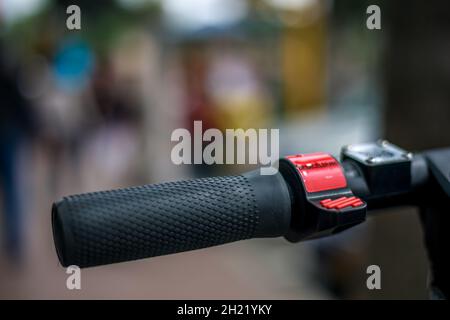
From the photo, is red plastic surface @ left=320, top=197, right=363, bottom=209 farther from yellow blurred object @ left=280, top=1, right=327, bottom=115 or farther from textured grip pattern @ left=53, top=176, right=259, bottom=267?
yellow blurred object @ left=280, top=1, right=327, bottom=115

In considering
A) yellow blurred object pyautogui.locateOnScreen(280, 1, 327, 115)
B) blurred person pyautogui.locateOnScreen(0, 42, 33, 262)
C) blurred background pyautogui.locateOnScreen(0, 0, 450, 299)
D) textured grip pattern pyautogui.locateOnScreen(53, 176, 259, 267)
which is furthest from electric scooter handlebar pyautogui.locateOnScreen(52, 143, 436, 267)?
yellow blurred object pyautogui.locateOnScreen(280, 1, 327, 115)

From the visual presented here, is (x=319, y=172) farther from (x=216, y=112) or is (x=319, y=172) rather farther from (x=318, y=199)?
(x=216, y=112)

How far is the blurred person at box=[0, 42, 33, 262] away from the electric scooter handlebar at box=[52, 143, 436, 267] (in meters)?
4.03

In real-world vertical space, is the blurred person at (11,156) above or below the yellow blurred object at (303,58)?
below

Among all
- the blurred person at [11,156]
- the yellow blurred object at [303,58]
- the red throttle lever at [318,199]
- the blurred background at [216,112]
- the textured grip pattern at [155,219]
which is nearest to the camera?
the textured grip pattern at [155,219]

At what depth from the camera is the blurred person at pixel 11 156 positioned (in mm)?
4438

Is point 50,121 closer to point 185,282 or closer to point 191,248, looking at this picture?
point 185,282

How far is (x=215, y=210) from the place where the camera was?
77 cm

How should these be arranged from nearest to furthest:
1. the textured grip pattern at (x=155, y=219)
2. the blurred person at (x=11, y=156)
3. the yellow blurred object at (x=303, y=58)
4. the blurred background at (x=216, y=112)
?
the textured grip pattern at (x=155, y=219) → the blurred background at (x=216, y=112) → the blurred person at (x=11, y=156) → the yellow blurred object at (x=303, y=58)

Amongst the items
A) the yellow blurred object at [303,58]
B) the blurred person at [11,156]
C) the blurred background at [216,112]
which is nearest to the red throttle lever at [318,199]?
the blurred background at [216,112]

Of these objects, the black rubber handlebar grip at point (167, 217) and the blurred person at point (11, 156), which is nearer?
the black rubber handlebar grip at point (167, 217)

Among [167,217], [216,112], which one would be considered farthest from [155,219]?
[216,112]

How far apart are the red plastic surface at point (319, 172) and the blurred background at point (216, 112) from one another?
1202 millimetres

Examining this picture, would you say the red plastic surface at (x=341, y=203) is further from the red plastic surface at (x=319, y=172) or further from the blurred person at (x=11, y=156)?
the blurred person at (x=11, y=156)
